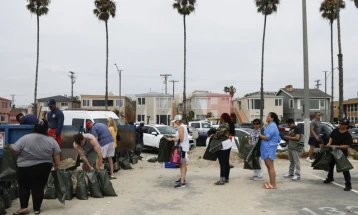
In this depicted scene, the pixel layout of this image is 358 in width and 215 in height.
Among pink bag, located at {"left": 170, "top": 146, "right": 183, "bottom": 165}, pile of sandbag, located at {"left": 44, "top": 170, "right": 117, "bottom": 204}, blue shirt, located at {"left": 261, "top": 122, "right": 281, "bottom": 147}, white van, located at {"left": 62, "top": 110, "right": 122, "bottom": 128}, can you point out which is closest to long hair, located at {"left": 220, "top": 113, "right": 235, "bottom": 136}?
blue shirt, located at {"left": 261, "top": 122, "right": 281, "bottom": 147}

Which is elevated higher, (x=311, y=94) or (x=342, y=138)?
(x=311, y=94)

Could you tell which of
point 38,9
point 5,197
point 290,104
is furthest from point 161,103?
point 5,197

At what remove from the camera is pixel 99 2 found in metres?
40.8

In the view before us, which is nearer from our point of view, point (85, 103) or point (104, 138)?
point (104, 138)

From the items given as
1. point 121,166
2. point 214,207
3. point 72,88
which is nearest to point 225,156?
point 214,207

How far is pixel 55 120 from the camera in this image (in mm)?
8867

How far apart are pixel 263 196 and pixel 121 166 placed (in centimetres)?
551

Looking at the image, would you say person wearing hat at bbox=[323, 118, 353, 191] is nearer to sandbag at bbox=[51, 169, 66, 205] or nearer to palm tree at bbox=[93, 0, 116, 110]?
sandbag at bbox=[51, 169, 66, 205]

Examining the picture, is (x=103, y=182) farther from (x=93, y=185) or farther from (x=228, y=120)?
(x=228, y=120)

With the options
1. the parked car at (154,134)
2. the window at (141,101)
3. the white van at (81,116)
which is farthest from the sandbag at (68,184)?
the window at (141,101)

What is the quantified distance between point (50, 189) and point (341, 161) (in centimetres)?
607

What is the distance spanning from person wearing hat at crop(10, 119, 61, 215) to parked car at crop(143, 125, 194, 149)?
11.7 metres

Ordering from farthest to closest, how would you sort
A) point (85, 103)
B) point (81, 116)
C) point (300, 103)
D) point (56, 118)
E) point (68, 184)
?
point (85, 103)
point (300, 103)
point (81, 116)
point (56, 118)
point (68, 184)

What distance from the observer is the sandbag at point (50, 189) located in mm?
7008
